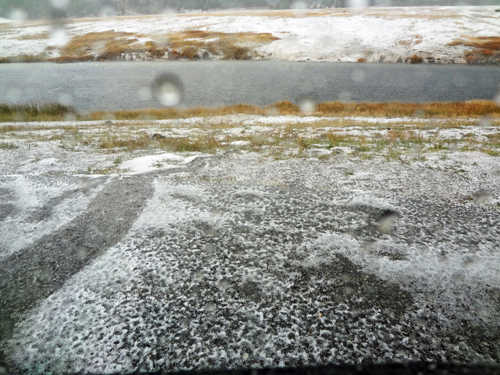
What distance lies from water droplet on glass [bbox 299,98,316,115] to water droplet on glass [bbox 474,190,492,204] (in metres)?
21.4

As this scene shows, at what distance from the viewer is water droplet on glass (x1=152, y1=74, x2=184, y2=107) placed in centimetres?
3691

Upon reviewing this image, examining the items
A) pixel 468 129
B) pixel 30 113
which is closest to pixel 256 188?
pixel 468 129

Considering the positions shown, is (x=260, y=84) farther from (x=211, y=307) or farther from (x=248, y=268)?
(x=211, y=307)

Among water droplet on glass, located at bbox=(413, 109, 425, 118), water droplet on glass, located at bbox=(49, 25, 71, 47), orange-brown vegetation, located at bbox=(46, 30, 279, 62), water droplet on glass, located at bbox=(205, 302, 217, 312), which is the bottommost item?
water droplet on glass, located at bbox=(413, 109, 425, 118)

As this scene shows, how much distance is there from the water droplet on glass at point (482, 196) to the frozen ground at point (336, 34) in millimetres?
71749

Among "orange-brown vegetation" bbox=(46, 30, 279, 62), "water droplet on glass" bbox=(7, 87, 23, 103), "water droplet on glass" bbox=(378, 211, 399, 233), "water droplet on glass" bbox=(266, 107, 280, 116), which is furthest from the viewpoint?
"orange-brown vegetation" bbox=(46, 30, 279, 62)

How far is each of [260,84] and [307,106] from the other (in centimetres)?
1664

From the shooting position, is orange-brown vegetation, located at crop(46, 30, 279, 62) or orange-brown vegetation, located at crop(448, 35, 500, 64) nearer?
orange-brown vegetation, located at crop(448, 35, 500, 64)

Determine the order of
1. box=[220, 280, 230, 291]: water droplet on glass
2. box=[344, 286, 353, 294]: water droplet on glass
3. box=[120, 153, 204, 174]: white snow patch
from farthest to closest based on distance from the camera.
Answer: box=[120, 153, 204, 174]: white snow patch < box=[220, 280, 230, 291]: water droplet on glass < box=[344, 286, 353, 294]: water droplet on glass

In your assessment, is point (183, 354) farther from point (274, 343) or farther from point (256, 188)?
point (256, 188)

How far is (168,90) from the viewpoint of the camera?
43.5 meters

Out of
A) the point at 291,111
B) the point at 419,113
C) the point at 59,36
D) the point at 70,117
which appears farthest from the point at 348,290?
the point at 59,36

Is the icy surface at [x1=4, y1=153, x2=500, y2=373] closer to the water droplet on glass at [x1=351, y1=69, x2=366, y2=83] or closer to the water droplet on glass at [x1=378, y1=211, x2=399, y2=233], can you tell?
the water droplet on glass at [x1=378, y1=211, x2=399, y2=233]

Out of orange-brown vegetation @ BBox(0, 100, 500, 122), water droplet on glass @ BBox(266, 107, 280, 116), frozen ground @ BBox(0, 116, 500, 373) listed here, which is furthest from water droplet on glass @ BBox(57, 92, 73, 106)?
frozen ground @ BBox(0, 116, 500, 373)
